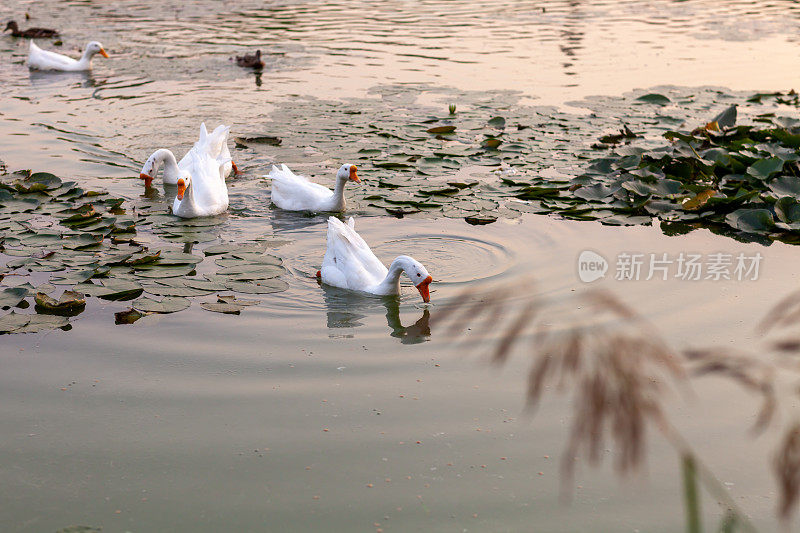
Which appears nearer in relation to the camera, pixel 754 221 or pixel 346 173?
pixel 754 221

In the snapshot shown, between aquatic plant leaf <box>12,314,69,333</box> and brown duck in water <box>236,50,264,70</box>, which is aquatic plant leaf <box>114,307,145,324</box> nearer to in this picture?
aquatic plant leaf <box>12,314,69,333</box>

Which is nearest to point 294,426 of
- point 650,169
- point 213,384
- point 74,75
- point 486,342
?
point 213,384

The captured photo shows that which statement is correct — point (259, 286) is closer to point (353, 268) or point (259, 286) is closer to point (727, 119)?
point (353, 268)

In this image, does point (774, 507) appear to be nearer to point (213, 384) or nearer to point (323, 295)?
point (213, 384)

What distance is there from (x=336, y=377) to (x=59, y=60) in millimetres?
11994

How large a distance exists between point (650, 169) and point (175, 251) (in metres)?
5.00

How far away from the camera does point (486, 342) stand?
5.99 m

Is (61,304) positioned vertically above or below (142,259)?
below

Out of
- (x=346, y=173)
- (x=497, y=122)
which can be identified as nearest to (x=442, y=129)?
(x=497, y=122)

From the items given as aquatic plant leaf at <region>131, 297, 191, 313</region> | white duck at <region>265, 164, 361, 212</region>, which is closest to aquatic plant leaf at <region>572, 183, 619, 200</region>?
white duck at <region>265, 164, 361, 212</region>

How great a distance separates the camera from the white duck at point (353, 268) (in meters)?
6.65

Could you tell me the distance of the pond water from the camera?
4113mm

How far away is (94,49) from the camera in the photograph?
1475cm

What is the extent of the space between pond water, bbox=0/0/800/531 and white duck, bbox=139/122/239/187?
0.33 m
